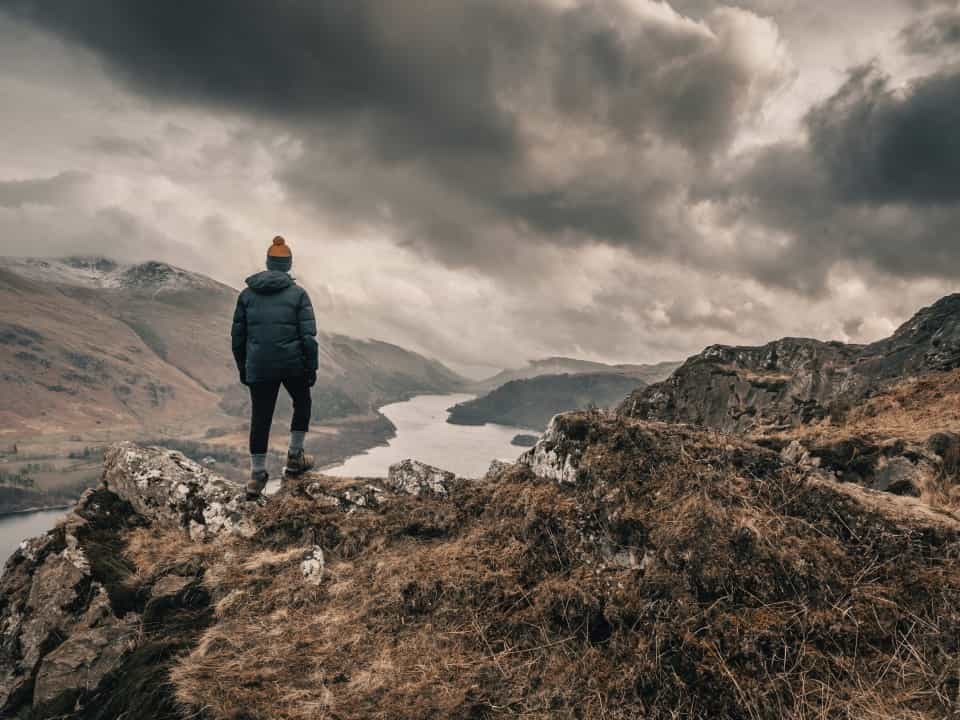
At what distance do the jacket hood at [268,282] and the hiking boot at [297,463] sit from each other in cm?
344

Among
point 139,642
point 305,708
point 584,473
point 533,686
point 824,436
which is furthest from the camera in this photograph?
point 824,436

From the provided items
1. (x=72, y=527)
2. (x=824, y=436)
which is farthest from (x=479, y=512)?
(x=824, y=436)

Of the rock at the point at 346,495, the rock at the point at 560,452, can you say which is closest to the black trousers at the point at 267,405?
the rock at the point at 346,495

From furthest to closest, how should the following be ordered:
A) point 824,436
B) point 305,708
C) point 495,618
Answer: point 824,436 → point 495,618 → point 305,708

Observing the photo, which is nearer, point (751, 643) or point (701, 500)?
point (751, 643)

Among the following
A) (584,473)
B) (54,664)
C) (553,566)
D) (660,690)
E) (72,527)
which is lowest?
(54,664)

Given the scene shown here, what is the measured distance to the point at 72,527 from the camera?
8203 mm

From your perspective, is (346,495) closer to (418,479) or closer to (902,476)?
(418,479)

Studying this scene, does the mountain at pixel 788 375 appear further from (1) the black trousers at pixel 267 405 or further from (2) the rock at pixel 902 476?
(1) the black trousers at pixel 267 405

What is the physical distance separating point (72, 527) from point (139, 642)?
372 centimetres

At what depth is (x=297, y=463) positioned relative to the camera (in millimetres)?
9891

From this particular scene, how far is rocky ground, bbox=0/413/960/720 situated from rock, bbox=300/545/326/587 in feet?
0.11

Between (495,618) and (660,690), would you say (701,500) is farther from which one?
(495,618)

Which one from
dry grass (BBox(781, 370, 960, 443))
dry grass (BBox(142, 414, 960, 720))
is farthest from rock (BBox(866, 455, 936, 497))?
dry grass (BBox(142, 414, 960, 720))
